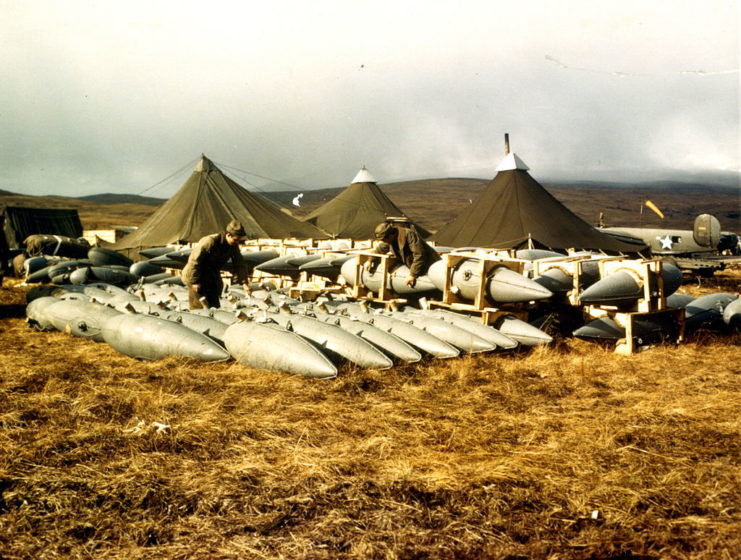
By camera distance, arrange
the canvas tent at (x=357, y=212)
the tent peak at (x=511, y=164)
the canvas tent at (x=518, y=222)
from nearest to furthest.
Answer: the canvas tent at (x=518, y=222)
the tent peak at (x=511, y=164)
the canvas tent at (x=357, y=212)

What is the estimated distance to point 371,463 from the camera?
3469mm

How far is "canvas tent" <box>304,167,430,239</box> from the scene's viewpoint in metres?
22.3

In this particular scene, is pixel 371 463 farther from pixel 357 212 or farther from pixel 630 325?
pixel 357 212

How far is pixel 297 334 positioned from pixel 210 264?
3314mm

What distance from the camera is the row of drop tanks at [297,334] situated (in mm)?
5629

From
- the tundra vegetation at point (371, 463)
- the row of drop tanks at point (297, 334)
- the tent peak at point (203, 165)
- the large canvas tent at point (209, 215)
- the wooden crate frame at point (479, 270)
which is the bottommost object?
the tundra vegetation at point (371, 463)

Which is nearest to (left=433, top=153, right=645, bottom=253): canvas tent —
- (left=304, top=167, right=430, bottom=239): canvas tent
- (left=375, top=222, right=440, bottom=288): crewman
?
(left=304, top=167, right=430, bottom=239): canvas tent

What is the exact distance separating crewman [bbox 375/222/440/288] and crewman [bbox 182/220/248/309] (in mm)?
2237

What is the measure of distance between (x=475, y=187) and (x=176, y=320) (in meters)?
81.6

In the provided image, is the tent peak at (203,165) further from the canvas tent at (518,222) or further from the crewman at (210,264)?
the crewman at (210,264)

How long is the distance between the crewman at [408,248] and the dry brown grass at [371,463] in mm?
2590

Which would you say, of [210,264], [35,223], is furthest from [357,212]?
[35,223]

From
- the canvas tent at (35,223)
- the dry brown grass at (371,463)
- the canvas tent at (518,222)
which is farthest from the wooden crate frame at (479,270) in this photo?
the canvas tent at (35,223)

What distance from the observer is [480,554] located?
2.46m
